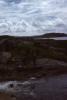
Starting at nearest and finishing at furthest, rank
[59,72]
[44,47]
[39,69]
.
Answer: [59,72] → [39,69] → [44,47]

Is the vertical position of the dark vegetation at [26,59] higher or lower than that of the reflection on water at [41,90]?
lower

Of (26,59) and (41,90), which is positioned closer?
(41,90)

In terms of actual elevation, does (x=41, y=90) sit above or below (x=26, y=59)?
above

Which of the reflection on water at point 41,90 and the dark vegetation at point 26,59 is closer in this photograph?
the reflection on water at point 41,90

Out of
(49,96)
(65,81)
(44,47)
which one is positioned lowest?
(44,47)

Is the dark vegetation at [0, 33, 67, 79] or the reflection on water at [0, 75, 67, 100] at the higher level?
the reflection on water at [0, 75, 67, 100]

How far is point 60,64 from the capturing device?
51.3 meters

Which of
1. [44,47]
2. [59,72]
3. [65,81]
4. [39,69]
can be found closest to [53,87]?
[65,81]

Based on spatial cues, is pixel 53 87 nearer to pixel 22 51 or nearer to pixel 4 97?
pixel 4 97

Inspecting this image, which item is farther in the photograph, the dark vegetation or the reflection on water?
the dark vegetation

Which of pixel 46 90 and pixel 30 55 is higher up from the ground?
pixel 46 90

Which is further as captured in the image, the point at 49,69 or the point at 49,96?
the point at 49,69

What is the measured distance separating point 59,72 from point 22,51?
47.7 feet

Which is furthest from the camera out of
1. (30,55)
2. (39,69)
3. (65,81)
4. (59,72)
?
(30,55)
